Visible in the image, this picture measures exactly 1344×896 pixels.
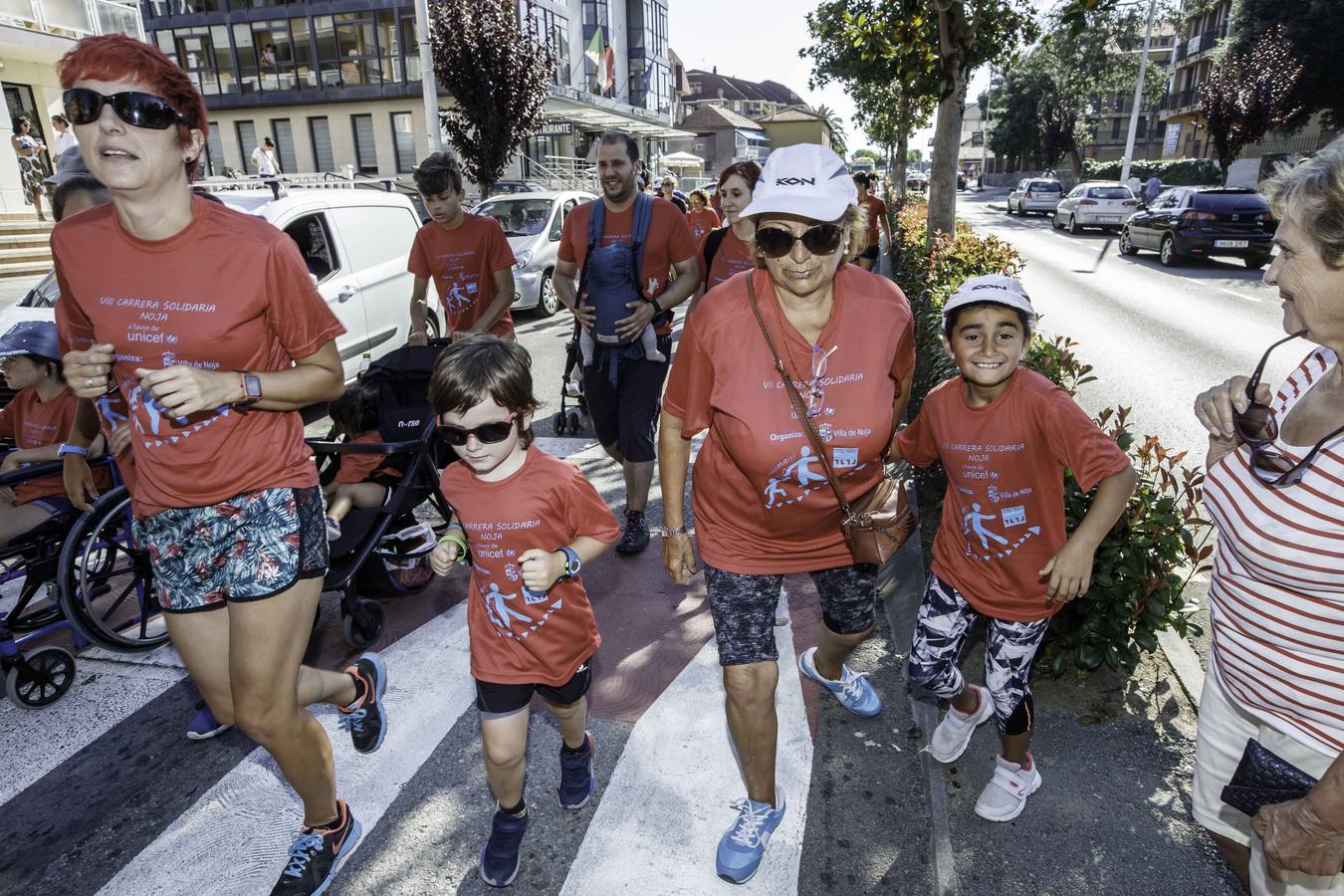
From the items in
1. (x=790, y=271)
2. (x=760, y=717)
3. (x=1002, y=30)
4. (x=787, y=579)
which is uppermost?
(x=1002, y=30)

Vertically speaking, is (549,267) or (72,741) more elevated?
(549,267)

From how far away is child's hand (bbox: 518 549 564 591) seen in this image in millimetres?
2307

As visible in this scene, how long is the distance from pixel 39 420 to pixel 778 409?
3.96 metres

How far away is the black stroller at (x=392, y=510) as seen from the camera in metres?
4.02

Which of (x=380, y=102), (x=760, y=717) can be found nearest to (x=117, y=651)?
(x=760, y=717)

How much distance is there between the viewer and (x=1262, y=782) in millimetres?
1721

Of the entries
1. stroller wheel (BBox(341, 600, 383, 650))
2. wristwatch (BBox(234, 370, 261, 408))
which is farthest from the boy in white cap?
stroller wheel (BBox(341, 600, 383, 650))

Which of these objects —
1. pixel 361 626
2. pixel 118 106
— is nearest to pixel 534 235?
pixel 361 626

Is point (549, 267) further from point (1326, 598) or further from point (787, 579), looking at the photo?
point (1326, 598)

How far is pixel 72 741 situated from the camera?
11.3 ft

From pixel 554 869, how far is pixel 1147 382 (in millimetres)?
8705

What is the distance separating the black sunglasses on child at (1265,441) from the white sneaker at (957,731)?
1569 mm

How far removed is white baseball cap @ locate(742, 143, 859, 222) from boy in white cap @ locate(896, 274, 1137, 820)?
1.91 feet

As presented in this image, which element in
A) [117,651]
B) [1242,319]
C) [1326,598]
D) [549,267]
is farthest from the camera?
[549,267]
